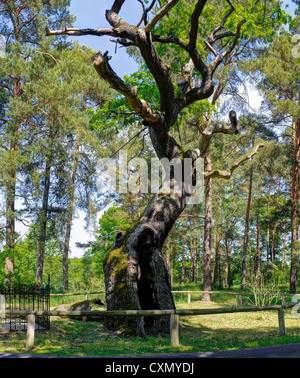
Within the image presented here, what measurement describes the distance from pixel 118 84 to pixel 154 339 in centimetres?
582

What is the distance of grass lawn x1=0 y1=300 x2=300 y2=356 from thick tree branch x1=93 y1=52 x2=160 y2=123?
558 centimetres

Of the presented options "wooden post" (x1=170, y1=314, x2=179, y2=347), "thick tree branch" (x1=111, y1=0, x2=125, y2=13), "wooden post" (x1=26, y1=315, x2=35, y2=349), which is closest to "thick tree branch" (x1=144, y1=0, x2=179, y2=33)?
"thick tree branch" (x1=111, y1=0, x2=125, y2=13)

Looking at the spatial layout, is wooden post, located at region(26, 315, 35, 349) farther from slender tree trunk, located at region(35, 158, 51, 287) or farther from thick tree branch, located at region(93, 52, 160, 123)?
slender tree trunk, located at region(35, 158, 51, 287)

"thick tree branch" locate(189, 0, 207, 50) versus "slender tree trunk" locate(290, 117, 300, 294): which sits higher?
"thick tree branch" locate(189, 0, 207, 50)

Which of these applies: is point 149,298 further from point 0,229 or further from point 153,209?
point 0,229

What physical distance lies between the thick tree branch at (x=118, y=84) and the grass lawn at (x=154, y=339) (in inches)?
220

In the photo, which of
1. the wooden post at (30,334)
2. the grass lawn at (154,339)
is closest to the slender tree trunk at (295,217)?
the grass lawn at (154,339)

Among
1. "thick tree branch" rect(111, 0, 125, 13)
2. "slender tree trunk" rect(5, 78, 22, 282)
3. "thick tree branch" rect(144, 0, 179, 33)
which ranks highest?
"thick tree branch" rect(111, 0, 125, 13)

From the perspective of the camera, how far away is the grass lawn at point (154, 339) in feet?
22.8

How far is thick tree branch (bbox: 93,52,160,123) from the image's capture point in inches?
332

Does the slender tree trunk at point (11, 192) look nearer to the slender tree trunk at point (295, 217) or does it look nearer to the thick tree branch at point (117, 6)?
the thick tree branch at point (117, 6)

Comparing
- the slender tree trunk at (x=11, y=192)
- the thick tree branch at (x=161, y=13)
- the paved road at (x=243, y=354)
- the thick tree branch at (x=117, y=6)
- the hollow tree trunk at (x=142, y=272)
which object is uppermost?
the thick tree branch at (x=117, y=6)

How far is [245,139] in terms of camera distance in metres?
29.9
